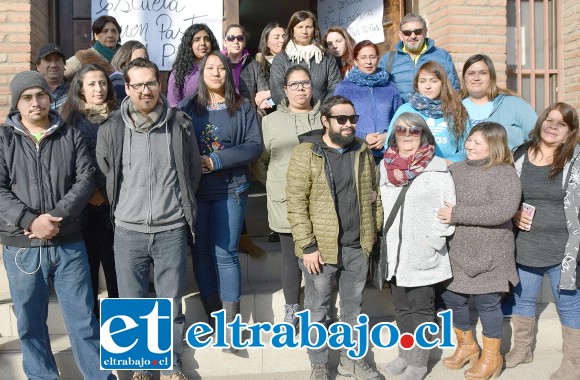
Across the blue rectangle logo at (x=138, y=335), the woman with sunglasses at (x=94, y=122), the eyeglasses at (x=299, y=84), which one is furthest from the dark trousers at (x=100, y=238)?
the eyeglasses at (x=299, y=84)

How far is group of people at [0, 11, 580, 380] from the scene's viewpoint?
136 inches

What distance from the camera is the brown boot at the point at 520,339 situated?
409 centimetres

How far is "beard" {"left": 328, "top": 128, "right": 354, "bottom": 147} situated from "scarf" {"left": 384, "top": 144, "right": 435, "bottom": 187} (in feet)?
1.18

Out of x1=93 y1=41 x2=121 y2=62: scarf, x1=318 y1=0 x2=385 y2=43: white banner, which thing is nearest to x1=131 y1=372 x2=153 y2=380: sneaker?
x1=93 y1=41 x2=121 y2=62: scarf

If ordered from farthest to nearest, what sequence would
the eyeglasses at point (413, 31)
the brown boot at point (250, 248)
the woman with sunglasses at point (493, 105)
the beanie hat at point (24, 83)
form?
the brown boot at point (250, 248)
the eyeglasses at point (413, 31)
the woman with sunglasses at point (493, 105)
the beanie hat at point (24, 83)

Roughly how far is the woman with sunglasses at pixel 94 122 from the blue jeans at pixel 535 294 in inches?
116

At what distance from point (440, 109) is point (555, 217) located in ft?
3.59

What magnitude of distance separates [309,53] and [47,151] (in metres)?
2.24

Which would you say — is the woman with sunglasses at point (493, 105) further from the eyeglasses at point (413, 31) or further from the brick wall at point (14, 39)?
the brick wall at point (14, 39)

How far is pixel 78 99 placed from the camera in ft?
12.6

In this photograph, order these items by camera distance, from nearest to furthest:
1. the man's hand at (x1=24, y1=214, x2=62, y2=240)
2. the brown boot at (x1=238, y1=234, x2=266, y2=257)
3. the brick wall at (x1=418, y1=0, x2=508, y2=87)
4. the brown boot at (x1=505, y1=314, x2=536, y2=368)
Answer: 1. the man's hand at (x1=24, y1=214, x2=62, y2=240)
2. the brown boot at (x1=505, y1=314, x2=536, y2=368)
3. the brown boot at (x1=238, y1=234, x2=266, y2=257)
4. the brick wall at (x1=418, y1=0, x2=508, y2=87)

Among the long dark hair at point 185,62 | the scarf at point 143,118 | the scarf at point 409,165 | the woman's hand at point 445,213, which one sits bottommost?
the woman's hand at point 445,213

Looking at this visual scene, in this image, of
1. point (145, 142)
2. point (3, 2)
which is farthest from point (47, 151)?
point (3, 2)

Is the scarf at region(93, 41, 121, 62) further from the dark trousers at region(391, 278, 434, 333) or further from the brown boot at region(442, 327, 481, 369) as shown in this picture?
the brown boot at region(442, 327, 481, 369)
